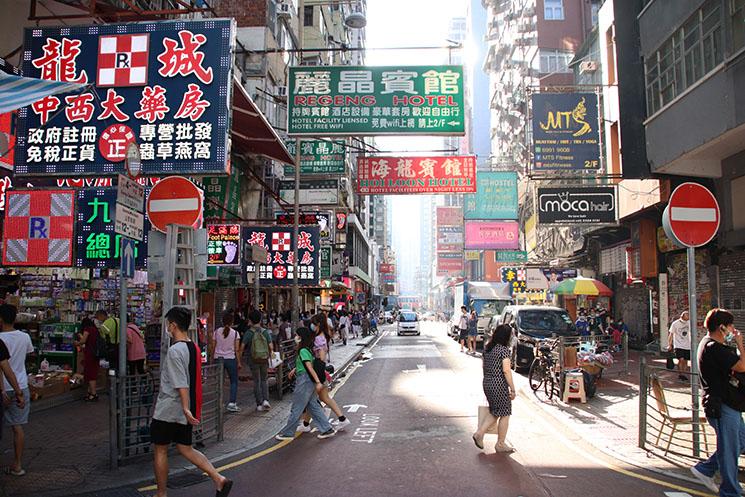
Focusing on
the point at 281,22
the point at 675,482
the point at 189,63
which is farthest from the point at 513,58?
the point at 675,482

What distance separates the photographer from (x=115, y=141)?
10.5 metres

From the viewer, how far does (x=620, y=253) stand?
25766 millimetres

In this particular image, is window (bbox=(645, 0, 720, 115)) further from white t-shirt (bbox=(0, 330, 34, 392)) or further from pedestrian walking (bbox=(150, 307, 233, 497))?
white t-shirt (bbox=(0, 330, 34, 392))

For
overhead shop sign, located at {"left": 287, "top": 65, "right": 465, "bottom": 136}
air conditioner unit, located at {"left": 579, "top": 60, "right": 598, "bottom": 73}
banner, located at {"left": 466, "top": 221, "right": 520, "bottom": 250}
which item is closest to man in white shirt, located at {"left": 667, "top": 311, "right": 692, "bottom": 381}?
overhead shop sign, located at {"left": 287, "top": 65, "right": 465, "bottom": 136}

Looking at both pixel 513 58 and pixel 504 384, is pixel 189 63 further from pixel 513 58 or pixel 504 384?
pixel 513 58

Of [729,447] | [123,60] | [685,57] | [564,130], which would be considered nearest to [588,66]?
[564,130]

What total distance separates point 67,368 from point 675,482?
39.0 ft

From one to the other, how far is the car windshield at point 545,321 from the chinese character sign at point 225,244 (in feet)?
27.5

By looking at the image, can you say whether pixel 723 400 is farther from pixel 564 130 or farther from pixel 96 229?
pixel 564 130

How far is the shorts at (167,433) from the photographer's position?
575 cm

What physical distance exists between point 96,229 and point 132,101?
2.85 meters

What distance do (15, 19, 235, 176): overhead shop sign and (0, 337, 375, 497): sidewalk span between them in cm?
430

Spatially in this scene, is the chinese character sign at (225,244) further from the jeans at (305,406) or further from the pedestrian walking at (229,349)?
the jeans at (305,406)

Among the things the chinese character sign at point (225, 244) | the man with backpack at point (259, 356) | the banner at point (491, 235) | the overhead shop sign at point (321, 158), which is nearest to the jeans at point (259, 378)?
the man with backpack at point (259, 356)
